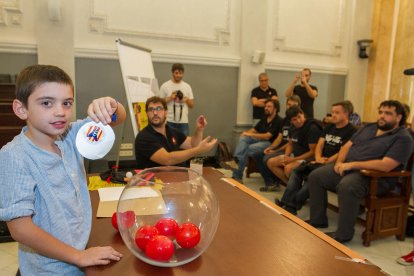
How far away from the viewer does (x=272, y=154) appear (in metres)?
4.74

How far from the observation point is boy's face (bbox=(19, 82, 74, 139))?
3.47 ft

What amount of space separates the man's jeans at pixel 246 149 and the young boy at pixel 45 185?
4057 millimetres

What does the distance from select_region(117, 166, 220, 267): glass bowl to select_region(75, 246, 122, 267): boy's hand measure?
51mm

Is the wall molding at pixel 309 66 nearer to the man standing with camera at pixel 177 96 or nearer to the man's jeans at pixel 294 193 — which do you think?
the man standing with camera at pixel 177 96

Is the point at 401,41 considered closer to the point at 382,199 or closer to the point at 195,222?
the point at 382,199

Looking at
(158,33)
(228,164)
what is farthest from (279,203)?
(158,33)

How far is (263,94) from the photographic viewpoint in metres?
6.16

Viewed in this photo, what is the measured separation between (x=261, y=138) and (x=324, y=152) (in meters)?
1.40

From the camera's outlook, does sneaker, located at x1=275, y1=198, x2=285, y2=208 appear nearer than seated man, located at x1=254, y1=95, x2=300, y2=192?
Yes

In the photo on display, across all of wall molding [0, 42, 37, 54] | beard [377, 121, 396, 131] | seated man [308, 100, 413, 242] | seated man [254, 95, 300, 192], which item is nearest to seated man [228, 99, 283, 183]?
seated man [254, 95, 300, 192]

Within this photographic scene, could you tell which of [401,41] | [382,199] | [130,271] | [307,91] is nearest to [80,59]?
[307,91]

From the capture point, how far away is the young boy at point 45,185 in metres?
0.98

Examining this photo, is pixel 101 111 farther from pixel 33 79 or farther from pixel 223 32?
pixel 223 32

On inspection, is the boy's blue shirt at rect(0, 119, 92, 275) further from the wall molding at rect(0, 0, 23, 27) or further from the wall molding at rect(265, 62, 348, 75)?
the wall molding at rect(265, 62, 348, 75)
